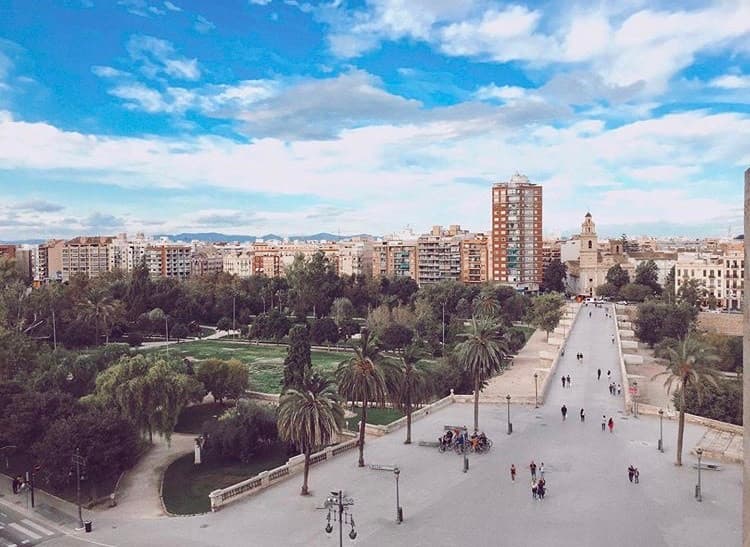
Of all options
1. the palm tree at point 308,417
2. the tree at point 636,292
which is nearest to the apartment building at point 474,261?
the tree at point 636,292

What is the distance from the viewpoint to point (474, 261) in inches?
4621

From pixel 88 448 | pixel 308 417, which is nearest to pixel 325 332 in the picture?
pixel 88 448

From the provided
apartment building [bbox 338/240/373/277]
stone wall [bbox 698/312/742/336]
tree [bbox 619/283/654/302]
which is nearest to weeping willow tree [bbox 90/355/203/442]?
stone wall [bbox 698/312/742/336]

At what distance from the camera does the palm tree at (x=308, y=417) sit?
2358cm

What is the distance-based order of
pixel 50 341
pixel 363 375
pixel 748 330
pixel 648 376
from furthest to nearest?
pixel 50 341
pixel 648 376
pixel 363 375
pixel 748 330

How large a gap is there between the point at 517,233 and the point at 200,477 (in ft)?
310

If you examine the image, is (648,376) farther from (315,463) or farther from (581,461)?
(315,463)

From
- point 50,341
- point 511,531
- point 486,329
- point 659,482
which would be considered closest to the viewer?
point 511,531

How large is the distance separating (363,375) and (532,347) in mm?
46251

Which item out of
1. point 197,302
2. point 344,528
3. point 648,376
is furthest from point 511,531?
point 197,302

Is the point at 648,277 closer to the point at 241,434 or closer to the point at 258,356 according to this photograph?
the point at 258,356

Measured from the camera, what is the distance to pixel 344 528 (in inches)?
820

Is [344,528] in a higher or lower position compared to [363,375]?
lower

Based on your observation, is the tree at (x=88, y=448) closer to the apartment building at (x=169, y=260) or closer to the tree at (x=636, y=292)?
the tree at (x=636, y=292)
